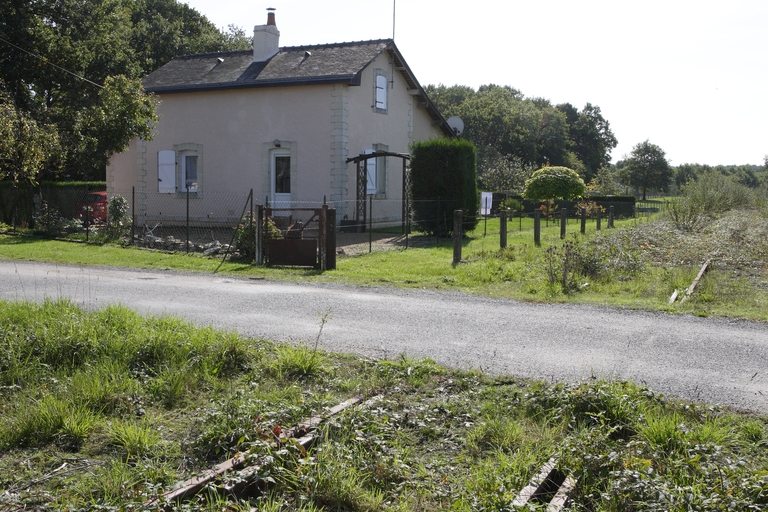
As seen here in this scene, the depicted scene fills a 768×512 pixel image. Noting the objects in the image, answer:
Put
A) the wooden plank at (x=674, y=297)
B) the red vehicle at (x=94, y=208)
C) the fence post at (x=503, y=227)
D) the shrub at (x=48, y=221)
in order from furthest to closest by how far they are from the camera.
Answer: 1. the red vehicle at (x=94, y=208)
2. the shrub at (x=48, y=221)
3. the fence post at (x=503, y=227)
4. the wooden plank at (x=674, y=297)

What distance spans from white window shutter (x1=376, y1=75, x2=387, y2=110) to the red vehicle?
9.68 m

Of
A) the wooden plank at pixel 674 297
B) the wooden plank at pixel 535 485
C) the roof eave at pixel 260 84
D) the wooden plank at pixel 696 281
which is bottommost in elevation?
the wooden plank at pixel 535 485

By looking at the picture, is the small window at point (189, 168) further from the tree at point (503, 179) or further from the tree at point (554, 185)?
the tree at point (503, 179)

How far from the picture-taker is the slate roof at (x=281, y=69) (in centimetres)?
2191

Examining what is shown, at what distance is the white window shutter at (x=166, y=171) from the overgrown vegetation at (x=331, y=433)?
19.0 m

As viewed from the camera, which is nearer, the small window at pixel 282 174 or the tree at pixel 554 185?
the small window at pixel 282 174

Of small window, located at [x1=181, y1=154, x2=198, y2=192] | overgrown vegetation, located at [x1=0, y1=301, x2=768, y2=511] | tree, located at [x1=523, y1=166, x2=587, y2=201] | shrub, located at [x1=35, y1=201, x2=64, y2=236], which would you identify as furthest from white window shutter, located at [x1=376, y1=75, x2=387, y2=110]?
overgrown vegetation, located at [x1=0, y1=301, x2=768, y2=511]

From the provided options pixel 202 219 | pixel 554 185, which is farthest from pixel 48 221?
pixel 554 185

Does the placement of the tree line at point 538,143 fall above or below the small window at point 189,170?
above

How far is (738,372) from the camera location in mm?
6023

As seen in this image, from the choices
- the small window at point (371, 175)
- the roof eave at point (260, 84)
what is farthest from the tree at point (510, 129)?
the roof eave at point (260, 84)

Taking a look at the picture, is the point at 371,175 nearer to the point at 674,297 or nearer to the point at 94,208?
the point at 94,208

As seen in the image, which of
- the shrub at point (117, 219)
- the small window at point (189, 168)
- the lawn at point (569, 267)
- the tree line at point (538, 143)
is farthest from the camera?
the tree line at point (538, 143)

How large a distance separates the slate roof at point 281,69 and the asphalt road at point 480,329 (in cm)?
1200
